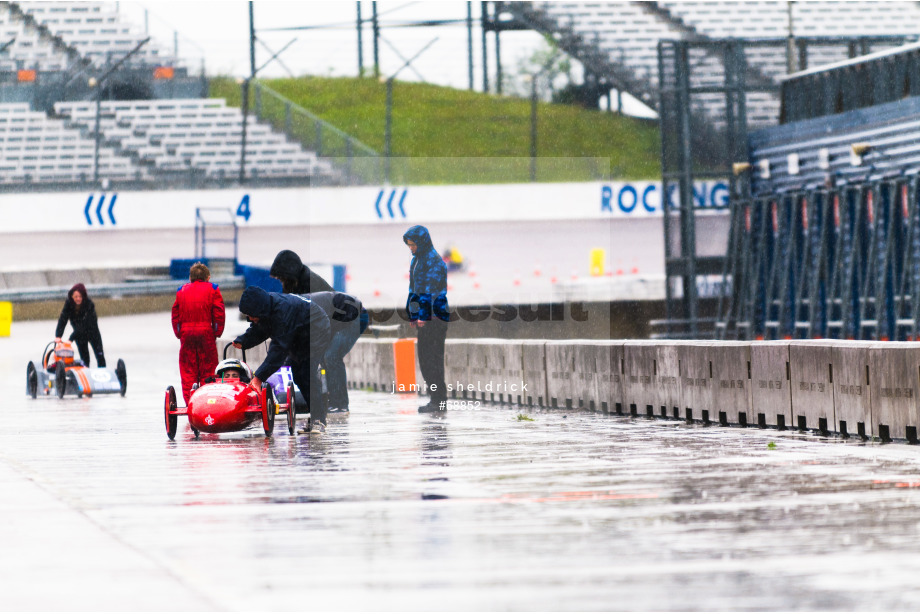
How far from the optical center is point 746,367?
15883 mm

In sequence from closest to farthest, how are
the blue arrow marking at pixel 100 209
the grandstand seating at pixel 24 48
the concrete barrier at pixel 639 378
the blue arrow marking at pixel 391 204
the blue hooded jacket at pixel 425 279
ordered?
the blue hooded jacket at pixel 425 279
the concrete barrier at pixel 639 378
the blue arrow marking at pixel 100 209
the blue arrow marking at pixel 391 204
the grandstand seating at pixel 24 48

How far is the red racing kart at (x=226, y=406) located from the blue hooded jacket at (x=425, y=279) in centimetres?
257

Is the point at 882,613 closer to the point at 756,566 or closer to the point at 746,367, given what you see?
the point at 756,566

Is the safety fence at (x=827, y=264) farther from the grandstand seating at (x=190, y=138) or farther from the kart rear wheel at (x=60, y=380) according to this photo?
the grandstand seating at (x=190, y=138)

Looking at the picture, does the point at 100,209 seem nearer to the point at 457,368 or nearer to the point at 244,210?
the point at 244,210

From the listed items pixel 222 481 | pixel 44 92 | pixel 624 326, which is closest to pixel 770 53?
pixel 624 326

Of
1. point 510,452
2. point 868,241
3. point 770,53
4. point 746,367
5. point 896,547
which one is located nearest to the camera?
point 896,547

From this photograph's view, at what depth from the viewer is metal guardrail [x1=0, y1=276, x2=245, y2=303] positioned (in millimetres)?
41219

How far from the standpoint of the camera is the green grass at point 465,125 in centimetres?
5441

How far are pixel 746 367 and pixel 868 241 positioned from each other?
1835cm

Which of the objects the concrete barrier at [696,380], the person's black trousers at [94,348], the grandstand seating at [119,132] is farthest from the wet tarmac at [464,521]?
the grandstand seating at [119,132]

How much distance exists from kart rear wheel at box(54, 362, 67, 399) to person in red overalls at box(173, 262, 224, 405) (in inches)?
239

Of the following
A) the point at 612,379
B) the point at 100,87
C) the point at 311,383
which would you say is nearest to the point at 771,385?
the point at 612,379

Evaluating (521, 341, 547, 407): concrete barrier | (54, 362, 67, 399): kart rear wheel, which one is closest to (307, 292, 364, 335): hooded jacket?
(521, 341, 547, 407): concrete barrier
